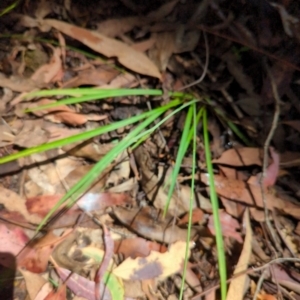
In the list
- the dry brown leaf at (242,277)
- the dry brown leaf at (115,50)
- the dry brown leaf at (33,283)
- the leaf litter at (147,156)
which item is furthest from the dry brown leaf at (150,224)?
the dry brown leaf at (115,50)

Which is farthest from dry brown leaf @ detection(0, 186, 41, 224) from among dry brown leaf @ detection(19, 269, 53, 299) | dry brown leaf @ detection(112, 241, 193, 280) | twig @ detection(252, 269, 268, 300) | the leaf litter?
twig @ detection(252, 269, 268, 300)

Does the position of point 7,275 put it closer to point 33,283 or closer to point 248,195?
point 33,283

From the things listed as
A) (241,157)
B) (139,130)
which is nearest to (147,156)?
(139,130)

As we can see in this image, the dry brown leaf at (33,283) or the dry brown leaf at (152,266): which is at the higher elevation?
the dry brown leaf at (152,266)

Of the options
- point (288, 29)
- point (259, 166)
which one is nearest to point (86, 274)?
point (259, 166)

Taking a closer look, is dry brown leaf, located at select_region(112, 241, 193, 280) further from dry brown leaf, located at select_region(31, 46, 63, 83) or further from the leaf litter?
dry brown leaf, located at select_region(31, 46, 63, 83)

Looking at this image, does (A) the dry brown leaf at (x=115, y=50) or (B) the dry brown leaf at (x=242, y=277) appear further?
(A) the dry brown leaf at (x=115, y=50)

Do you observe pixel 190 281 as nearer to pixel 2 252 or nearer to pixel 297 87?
pixel 2 252

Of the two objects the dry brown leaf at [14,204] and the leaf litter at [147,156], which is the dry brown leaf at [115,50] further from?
the dry brown leaf at [14,204]

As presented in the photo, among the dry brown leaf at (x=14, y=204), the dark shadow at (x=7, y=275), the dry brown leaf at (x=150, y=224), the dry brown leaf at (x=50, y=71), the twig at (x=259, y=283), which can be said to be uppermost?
the dry brown leaf at (x=50, y=71)
